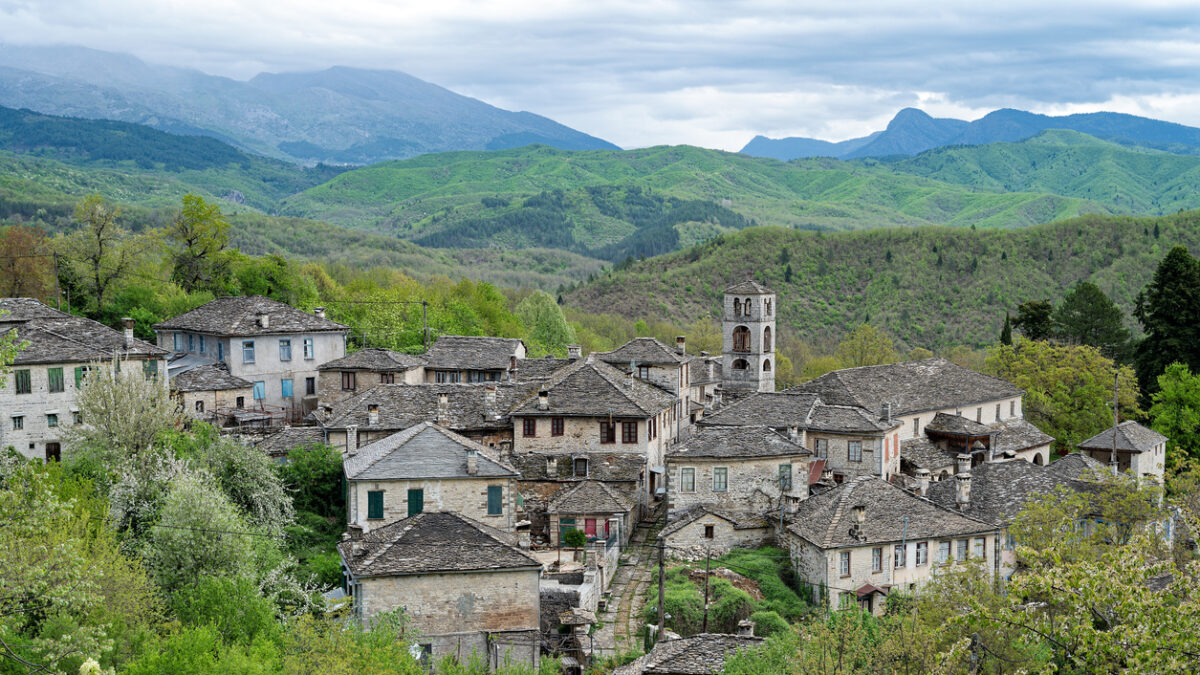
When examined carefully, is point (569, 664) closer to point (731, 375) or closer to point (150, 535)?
point (150, 535)

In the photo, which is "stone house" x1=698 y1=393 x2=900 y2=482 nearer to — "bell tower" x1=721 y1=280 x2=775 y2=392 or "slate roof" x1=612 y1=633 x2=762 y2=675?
"bell tower" x1=721 y1=280 x2=775 y2=392

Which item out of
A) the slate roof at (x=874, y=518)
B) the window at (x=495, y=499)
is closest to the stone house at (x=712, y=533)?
the slate roof at (x=874, y=518)

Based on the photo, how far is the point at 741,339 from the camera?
70.2m

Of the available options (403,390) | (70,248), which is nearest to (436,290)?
(70,248)

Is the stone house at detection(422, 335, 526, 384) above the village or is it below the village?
above

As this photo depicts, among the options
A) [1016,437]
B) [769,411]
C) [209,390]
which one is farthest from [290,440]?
[1016,437]

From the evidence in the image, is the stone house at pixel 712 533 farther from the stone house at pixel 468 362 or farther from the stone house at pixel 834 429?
the stone house at pixel 468 362

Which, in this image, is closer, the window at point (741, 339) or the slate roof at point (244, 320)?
the slate roof at point (244, 320)

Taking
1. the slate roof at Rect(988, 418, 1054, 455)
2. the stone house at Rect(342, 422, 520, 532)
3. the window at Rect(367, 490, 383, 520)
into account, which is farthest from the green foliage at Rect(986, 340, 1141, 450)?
the window at Rect(367, 490, 383, 520)

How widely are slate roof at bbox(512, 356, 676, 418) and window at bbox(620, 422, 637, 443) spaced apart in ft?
2.15

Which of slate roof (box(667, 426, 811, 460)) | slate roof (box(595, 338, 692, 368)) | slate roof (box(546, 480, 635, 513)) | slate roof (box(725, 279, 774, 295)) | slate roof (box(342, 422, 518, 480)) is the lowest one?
slate roof (box(546, 480, 635, 513))

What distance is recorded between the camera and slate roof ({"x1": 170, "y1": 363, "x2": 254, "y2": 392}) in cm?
5225

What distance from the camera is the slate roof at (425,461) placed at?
39.2 m

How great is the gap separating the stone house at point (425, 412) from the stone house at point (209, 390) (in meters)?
5.33
